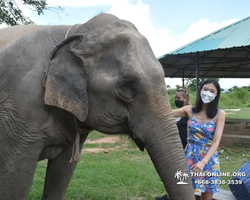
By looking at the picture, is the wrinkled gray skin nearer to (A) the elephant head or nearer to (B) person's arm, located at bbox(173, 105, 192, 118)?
(A) the elephant head

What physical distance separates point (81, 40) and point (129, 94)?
49 centimetres

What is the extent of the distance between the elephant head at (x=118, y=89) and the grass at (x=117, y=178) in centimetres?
89

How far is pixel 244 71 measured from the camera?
49.0ft

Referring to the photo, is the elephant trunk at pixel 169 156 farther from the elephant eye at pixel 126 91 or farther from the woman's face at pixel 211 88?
the woman's face at pixel 211 88

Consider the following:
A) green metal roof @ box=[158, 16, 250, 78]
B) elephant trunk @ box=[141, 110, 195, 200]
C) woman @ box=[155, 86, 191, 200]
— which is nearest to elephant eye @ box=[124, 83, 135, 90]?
elephant trunk @ box=[141, 110, 195, 200]

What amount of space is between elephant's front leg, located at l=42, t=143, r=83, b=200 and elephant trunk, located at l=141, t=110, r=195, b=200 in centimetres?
98

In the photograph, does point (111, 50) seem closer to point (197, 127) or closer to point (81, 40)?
point (81, 40)

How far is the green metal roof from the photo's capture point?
8327 mm

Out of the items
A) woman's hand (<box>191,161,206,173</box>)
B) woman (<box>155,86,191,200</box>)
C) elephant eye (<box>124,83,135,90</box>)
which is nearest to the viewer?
elephant eye (<box>124,83,135,90</box>)

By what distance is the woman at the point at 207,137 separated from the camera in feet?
9.57

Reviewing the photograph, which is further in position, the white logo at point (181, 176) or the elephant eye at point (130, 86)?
the elephant eye at point (130, 86)

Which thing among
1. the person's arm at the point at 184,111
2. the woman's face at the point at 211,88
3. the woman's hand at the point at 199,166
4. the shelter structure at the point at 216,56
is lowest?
the woman's hand at the point at 199,166

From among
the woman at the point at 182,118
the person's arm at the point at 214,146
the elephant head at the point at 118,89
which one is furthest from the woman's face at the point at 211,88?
the elephant head at the point at 118,89

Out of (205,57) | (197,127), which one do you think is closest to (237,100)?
(205,57)
